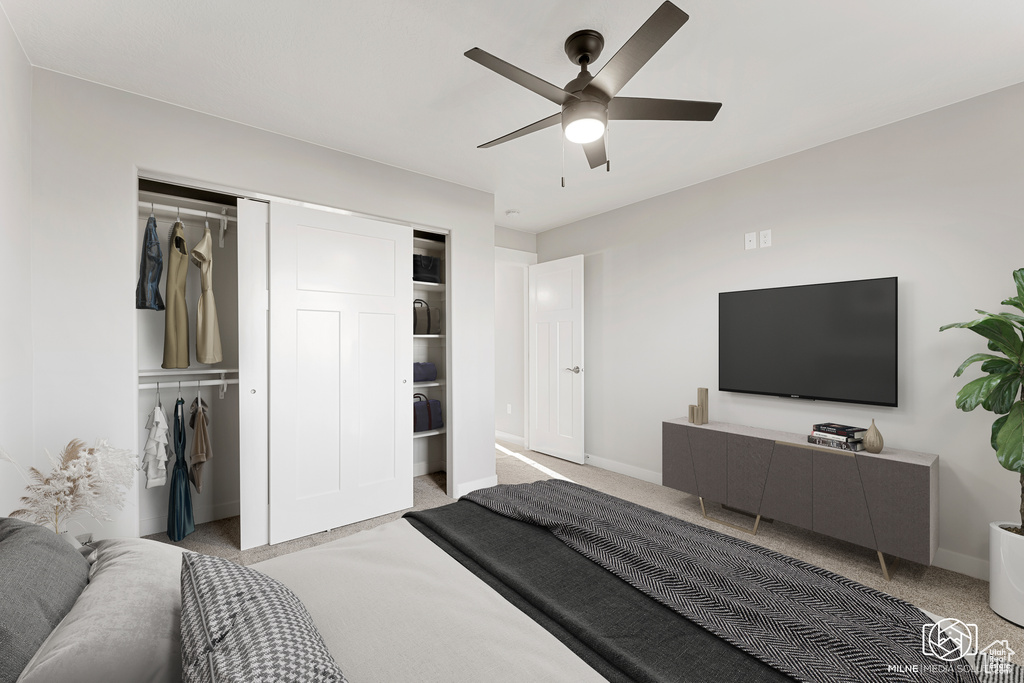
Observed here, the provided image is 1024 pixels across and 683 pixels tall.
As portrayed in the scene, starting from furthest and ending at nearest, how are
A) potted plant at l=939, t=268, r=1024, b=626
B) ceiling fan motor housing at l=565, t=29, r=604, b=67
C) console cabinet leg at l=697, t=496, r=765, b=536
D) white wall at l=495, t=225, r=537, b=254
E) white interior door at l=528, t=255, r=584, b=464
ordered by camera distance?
1. white wall at l=495, t=225, r=537, b=254
2. white interior door at l=528, t=255, r=584, b=464
3. console cabinet leg at l=697, t=496, r=765, b=536
4. potted plant at l=939, t=268, r=1024, b=626
5. ceiling fan motor housing at l=565, t=29, r=604, b=67

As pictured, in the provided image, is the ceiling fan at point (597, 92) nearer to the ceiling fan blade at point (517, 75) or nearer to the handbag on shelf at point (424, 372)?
the ceiling fan blade at point (517, 75)

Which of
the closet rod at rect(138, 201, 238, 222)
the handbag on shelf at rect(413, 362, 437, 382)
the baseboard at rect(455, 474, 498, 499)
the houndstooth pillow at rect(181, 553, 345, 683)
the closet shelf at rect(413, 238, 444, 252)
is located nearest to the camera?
the houndstooth pillow at rect(181, 553, 345, 683)

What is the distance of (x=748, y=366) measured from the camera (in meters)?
3.45

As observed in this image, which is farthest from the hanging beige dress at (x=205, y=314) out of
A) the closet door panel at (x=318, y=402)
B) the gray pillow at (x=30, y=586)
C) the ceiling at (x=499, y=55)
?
the gray pillow at (x=30, y=586)

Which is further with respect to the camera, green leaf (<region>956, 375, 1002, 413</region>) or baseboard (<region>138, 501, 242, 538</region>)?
baseboard (<region>138, 501, 242, 538</region>)

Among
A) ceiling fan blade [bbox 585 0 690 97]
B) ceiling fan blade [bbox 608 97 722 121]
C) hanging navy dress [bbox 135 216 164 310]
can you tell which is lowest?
hanging navy dress [bbox 135 216 164 310]

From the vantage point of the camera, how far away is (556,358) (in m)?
5.07

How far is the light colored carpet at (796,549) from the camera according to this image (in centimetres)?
222

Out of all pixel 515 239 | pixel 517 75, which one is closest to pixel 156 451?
pixel 517 75

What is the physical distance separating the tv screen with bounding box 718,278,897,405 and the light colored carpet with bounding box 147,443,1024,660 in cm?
95

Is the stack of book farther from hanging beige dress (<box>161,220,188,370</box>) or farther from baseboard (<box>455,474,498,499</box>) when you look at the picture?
hanging beige dress (<box>161,220,188,370</box>)

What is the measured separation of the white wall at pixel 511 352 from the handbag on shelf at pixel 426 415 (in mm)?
1778

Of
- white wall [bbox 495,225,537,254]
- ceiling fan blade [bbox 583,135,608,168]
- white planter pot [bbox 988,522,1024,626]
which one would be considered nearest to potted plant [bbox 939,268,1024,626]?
white planter pot [bbox 988,522,1024,626]

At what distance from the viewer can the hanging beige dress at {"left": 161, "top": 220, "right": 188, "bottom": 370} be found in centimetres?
272
